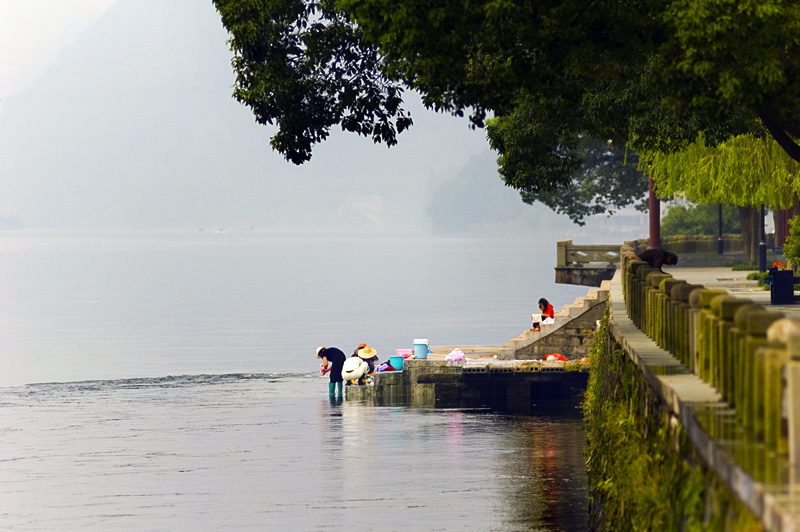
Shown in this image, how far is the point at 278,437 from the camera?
4106 centimetres

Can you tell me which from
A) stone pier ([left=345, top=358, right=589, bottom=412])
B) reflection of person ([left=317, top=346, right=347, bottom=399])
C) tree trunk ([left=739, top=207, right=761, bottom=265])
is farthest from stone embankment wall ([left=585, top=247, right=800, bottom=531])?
tree trunk ([left=739, top=207, right=761, bottom=265])

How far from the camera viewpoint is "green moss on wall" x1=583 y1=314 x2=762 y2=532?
920 cm

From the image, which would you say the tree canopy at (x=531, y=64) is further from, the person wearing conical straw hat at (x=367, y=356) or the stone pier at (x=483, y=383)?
the person wearing conical straw hat at (x=367, y=356)

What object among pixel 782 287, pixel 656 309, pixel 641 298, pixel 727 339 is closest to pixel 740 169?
pixel 782 287

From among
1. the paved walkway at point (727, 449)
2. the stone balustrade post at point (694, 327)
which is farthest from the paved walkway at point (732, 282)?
the paved walkway at point (727, 449)

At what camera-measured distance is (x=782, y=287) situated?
98.2 ft

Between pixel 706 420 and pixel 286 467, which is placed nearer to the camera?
pixel 706 420

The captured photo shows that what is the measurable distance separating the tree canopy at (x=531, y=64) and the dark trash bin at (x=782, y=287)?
16.1 feet

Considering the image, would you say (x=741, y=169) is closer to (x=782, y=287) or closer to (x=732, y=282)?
(x=732, y=282)

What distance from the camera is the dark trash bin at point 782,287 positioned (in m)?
29.7

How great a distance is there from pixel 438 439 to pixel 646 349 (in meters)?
22.0

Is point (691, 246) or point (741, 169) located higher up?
point (741, 169)

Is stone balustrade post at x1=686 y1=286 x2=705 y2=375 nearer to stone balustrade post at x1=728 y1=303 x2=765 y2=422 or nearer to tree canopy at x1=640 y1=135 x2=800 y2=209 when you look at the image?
stone balustrade post at x1=728 y1=303 x2=765 y2=422

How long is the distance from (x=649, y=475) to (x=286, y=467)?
22.3 metres
